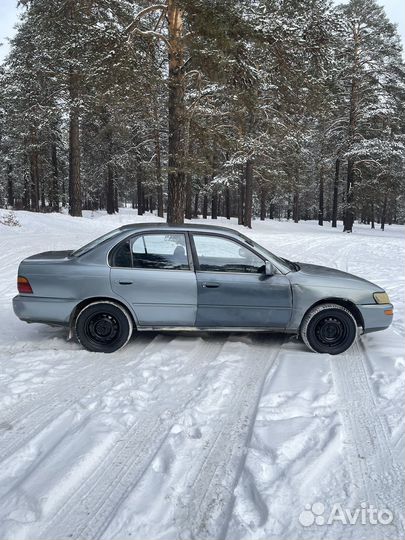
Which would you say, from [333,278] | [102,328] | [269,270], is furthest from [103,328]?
[333,278]

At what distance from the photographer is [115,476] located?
262 centimetres

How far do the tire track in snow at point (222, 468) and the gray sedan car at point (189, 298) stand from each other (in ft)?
3.18

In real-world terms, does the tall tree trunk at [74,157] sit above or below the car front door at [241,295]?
above

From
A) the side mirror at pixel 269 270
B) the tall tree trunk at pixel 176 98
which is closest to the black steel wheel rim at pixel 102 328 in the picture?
the side mirror at pixel 269 270

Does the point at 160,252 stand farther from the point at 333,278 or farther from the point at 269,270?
the point at 333,278

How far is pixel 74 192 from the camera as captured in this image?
20.6 metres

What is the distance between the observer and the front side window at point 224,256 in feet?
16.0

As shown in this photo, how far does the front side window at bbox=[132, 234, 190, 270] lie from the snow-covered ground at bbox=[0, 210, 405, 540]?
1016 mm

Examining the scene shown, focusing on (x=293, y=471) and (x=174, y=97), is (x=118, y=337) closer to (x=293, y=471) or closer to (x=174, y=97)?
(x=293, y=471)

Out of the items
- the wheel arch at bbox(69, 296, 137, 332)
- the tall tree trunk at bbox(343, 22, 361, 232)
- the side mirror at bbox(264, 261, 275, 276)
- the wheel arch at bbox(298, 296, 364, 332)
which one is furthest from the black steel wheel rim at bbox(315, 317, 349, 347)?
the tall tree trunk at bbox(343, 22, 361, 232)

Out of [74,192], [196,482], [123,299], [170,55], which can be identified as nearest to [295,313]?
[123,299]

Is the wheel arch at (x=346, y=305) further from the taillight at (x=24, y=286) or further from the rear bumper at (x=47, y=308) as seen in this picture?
the taillight at (x=24, y=286)

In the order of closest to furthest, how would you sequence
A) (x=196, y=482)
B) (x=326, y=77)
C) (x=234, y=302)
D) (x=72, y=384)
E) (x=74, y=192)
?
(x=196, y=482) < (x=72, y=384) < (x=234, y=302) < (x=326, y=77) < (x=74, y=192)

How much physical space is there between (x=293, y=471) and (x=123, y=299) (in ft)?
9.30
